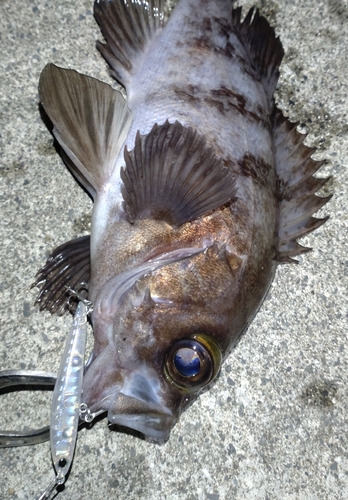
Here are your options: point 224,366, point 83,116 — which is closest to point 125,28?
point 83,116

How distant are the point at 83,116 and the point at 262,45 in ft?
3.98

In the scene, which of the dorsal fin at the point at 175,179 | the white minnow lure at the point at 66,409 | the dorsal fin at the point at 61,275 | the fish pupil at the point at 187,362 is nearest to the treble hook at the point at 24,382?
the white minnow lure at the point at 66,409

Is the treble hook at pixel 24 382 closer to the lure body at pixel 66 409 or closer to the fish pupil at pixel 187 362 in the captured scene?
the lure body at pixel 66 409

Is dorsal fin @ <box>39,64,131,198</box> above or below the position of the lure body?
above

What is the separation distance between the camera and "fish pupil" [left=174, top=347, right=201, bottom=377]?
186cm

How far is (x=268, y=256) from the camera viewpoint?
2.21 m

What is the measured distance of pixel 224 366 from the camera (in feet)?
8.21

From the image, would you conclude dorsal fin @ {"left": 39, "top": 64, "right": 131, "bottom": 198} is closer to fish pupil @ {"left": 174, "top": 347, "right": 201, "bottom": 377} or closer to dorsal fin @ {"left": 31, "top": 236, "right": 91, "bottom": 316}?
dorsal fin @ {"left": 31, "top": 236, "right": 91, "bottom": 316}

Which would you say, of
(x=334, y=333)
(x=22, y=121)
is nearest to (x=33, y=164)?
(x=22, y=121)

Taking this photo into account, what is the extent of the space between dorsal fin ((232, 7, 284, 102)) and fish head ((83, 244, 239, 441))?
1374mm

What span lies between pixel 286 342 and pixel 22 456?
146 centimetres

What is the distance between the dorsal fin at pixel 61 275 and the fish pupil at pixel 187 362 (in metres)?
0.74

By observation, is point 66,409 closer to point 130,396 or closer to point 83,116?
point 130,396

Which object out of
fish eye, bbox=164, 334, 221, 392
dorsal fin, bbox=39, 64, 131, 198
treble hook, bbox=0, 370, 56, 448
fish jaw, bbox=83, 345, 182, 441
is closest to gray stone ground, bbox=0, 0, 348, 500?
treble hook, bbox=0, 370, 56, 448
